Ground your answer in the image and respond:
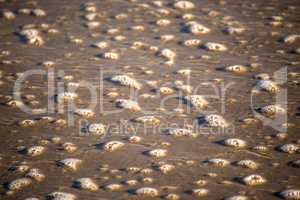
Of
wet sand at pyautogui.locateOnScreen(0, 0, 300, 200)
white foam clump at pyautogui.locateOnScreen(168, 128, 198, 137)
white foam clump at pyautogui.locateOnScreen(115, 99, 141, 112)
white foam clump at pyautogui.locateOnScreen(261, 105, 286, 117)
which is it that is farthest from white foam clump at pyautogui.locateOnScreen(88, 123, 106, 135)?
white foam clump at pyautogui.locateOnScreen(261, 105, 286, 117)

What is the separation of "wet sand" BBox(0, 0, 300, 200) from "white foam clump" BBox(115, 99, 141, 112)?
39 millimetres

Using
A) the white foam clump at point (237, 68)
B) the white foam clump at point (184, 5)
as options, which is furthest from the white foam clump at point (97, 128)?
the white foam clump at point (184, 5)

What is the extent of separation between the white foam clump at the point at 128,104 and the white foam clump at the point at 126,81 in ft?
0.55

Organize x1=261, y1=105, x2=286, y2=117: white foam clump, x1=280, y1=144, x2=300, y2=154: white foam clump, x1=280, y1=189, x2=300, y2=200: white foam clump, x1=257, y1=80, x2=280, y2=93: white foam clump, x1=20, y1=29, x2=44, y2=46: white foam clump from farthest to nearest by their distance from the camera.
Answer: x1=20, y1=29, x2=44, y2=46: white foam clump < x1=257, y1=80, x2=280, y2=93: white foam clump < x1=261, y1=105, x2=286, y2=117: white foam clump < x1=280, y1=144, x2=300, y2=154: white foam clump < x1=280, y1=189, x2=300, y2=200: white foam clump

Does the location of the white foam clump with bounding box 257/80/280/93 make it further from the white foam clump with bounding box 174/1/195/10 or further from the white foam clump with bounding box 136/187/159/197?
the white foam clump with bounding box 174/1/195/10

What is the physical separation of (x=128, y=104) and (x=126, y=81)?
0.25 m

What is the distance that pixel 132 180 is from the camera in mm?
1841

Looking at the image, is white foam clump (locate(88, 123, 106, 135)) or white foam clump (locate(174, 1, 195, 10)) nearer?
white foam clump (locate(88, 123, 106, 135))

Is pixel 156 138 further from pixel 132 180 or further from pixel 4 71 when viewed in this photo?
pixel 4 71

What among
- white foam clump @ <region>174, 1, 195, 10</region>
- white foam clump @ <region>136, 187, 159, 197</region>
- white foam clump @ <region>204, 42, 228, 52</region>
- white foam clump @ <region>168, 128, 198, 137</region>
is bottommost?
white foam clump @ <region>136, 187, 159, 197</region>

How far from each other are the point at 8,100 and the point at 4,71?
37 cm

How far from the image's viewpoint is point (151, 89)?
8.38 ft

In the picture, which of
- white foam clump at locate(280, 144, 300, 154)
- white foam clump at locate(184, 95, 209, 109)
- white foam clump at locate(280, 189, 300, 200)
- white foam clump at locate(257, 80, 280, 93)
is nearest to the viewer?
white foam clump at locate(280, 189, 300, 200)

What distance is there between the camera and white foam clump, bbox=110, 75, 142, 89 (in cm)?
259
